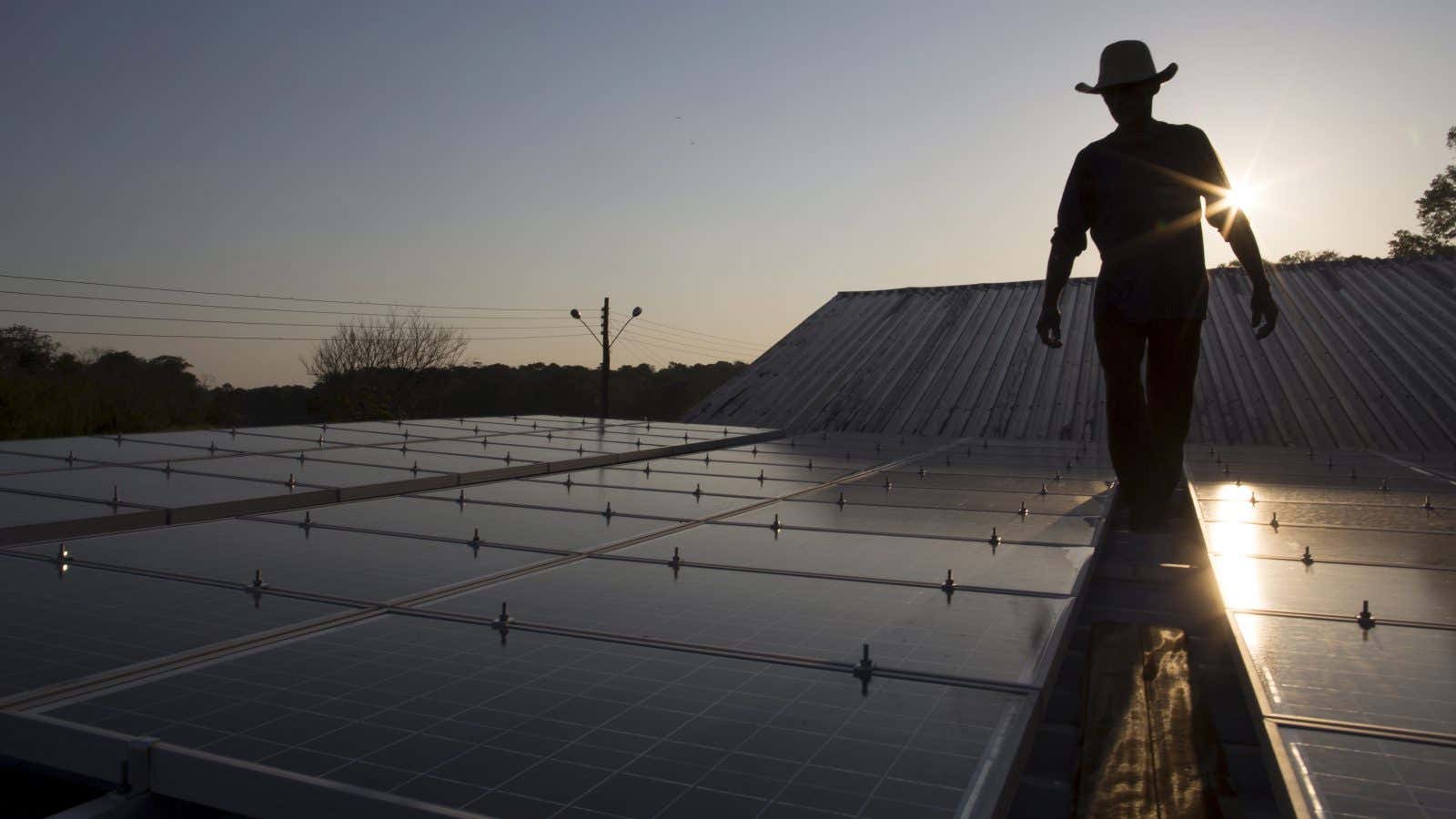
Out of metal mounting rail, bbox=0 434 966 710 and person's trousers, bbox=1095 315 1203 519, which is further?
person's trousers, bbox=1095 315 1203 519

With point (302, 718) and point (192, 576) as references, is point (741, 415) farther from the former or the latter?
point (302, 718)

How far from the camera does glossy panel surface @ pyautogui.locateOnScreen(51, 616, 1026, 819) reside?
332 cm

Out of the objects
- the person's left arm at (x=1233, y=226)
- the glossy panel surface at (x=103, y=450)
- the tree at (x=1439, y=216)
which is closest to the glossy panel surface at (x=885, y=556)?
the person's left arm at (x=1233, y=226)

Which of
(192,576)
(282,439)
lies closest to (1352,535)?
(192,576)

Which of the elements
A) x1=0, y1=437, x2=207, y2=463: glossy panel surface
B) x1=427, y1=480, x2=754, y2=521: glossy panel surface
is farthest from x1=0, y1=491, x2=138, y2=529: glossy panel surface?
x1=0, y1=437, x2=207, y2=463: glossy panel surface

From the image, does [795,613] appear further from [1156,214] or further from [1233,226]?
[1233,226]

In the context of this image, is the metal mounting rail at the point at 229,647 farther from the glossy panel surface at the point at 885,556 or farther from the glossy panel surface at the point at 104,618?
the glossy panel surface at the point at 885,556

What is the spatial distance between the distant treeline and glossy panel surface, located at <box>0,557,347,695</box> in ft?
69.7

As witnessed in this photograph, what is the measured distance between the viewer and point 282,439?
15836 mm

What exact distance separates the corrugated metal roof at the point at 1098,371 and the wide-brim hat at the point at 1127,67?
1778 centimetres

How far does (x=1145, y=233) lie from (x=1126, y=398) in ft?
3.31

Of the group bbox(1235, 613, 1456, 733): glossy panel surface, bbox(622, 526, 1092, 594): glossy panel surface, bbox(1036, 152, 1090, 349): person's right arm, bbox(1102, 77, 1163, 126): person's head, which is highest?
bbox(1102, 77, 1163, 126): person's head

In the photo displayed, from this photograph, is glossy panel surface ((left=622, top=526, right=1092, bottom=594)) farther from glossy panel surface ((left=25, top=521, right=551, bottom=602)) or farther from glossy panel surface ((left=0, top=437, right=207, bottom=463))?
glossy panel surface ((left=0, top=437, right=207, bottom=463))

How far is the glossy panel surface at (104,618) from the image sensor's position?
464cm
